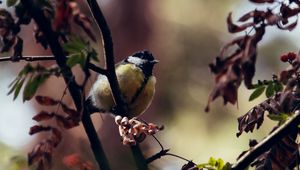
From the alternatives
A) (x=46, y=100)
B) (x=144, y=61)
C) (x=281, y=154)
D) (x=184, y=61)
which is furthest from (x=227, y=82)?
(x=184, y=61)

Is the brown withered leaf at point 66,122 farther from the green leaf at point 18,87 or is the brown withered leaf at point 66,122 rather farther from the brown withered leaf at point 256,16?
the brown withered leaf at point 256,16

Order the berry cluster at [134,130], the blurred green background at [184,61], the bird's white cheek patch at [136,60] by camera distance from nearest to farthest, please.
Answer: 1. the berry cluster at [134,130]
2. the bird's white cheek patch at [136,60]
3. the blurred green background at [184,61]

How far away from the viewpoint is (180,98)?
8875 mm

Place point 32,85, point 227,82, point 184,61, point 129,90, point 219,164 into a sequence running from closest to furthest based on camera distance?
point 227,82 → point 32,85 → point 219,164 → point 129,90 → point 184,61

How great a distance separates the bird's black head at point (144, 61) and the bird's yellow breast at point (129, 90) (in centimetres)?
16

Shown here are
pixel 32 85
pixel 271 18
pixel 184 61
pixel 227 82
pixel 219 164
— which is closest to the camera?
pixel 227 82

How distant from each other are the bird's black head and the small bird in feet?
0.18

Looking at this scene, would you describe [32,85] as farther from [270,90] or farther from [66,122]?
[270,90]

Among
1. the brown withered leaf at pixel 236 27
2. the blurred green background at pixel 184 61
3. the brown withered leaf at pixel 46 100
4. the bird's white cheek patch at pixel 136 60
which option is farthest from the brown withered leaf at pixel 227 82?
the blurred green background at pixel 184 61

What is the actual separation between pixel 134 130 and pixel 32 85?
0.31m

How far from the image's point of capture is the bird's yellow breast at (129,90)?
3531 millimetres

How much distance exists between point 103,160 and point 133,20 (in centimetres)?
767

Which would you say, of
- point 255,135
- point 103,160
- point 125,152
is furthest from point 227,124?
point 103,160

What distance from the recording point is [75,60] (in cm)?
143
